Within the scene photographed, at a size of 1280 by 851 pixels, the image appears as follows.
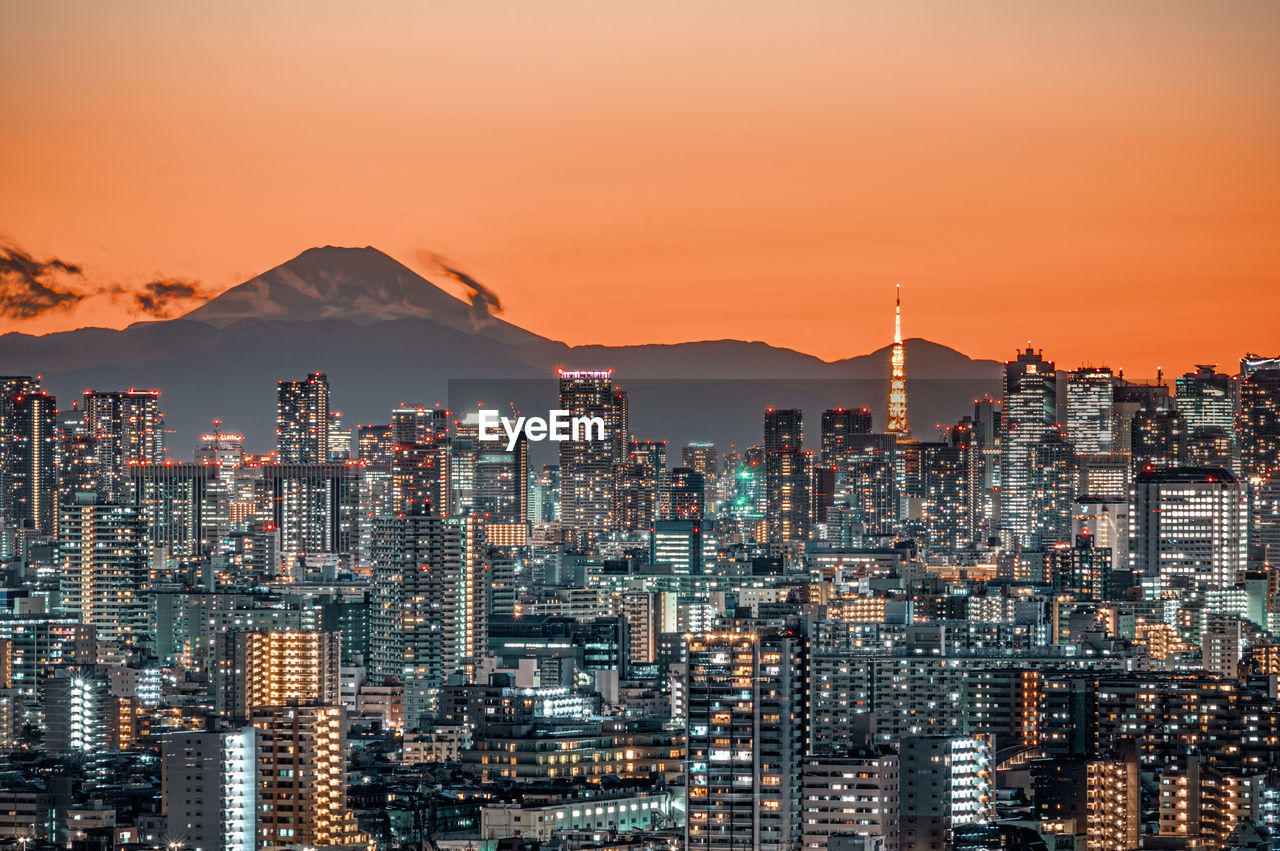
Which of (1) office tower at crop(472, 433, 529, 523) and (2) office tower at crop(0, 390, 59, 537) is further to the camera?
Answer: (1) office tower at crop(472, 433, 529, 523)

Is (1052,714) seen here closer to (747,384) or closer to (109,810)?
(109,810)

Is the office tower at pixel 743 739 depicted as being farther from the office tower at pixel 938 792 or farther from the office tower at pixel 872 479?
the office tower at pixel 872 479

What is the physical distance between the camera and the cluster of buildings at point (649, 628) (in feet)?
89.7

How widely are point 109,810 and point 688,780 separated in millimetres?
5592

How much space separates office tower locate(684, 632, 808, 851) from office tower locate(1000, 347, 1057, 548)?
4657cm

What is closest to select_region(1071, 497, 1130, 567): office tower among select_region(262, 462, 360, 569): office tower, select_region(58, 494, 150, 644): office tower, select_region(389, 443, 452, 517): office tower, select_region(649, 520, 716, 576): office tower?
select_region(649, 520, 716, 576): office tower

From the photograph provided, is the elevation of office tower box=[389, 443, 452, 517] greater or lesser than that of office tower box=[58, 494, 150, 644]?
greater

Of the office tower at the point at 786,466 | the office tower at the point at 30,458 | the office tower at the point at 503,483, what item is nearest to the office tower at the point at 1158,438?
Result: the office tower at the point at 786,466

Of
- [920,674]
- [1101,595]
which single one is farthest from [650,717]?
[1101,595]

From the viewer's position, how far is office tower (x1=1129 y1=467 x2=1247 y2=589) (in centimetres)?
5991

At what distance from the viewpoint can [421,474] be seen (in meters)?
73.2

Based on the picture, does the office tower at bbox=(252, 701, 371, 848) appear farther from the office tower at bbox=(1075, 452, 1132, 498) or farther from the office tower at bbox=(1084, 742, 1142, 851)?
the office tower at bbox=(1075, 452, 1132, 498)

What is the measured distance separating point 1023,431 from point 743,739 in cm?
5178

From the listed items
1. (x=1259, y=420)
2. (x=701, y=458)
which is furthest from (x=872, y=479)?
(x=1259, y=420)
